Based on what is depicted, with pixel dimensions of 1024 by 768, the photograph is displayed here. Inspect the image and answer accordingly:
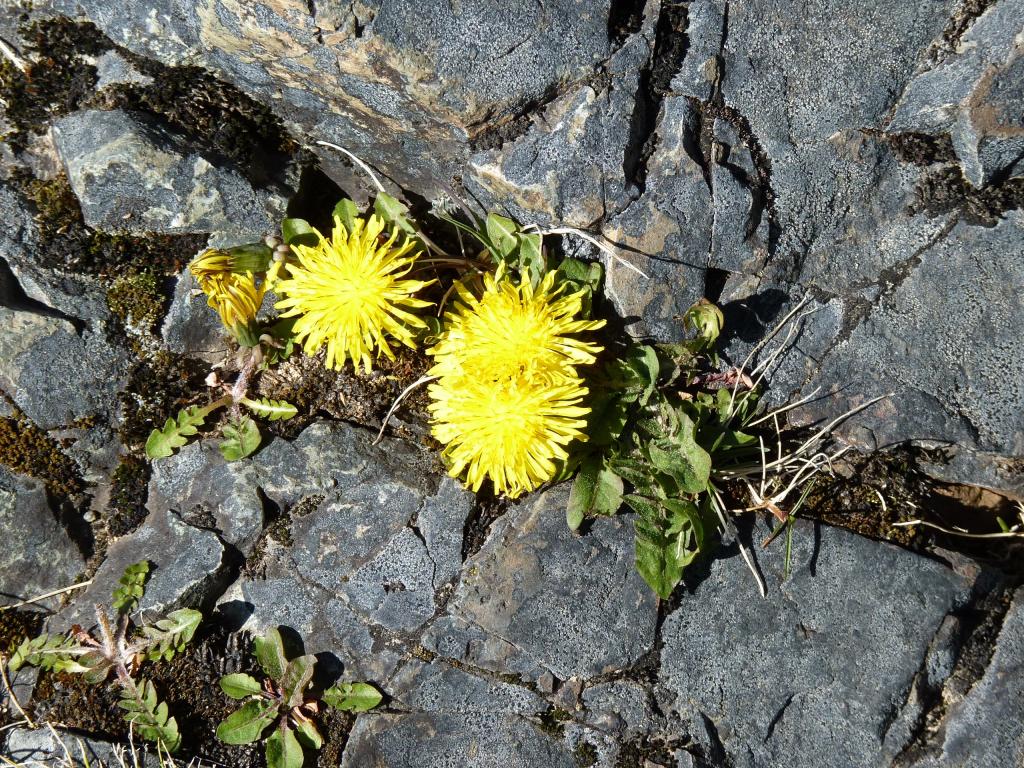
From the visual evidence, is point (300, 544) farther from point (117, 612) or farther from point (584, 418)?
Result: point (584, 418)

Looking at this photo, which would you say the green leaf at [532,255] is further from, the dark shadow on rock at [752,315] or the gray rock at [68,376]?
the gray rock at [68,376]

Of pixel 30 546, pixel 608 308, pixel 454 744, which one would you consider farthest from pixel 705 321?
pixel 30 546

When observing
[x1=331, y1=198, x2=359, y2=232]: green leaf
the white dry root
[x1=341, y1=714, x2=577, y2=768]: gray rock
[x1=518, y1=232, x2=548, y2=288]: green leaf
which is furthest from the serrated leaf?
[x1=341, y1=714, x2=577, y2=768]: gray rock

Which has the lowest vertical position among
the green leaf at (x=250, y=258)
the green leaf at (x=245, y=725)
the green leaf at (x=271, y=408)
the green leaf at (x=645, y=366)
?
the green leaf at (x=245, y=725)

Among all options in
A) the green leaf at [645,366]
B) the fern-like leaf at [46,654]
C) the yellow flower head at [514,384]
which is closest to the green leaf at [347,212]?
the yellow flower head at [514,384]

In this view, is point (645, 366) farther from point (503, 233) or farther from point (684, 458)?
point (503, 233)

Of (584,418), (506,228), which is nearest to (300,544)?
(584,418)
